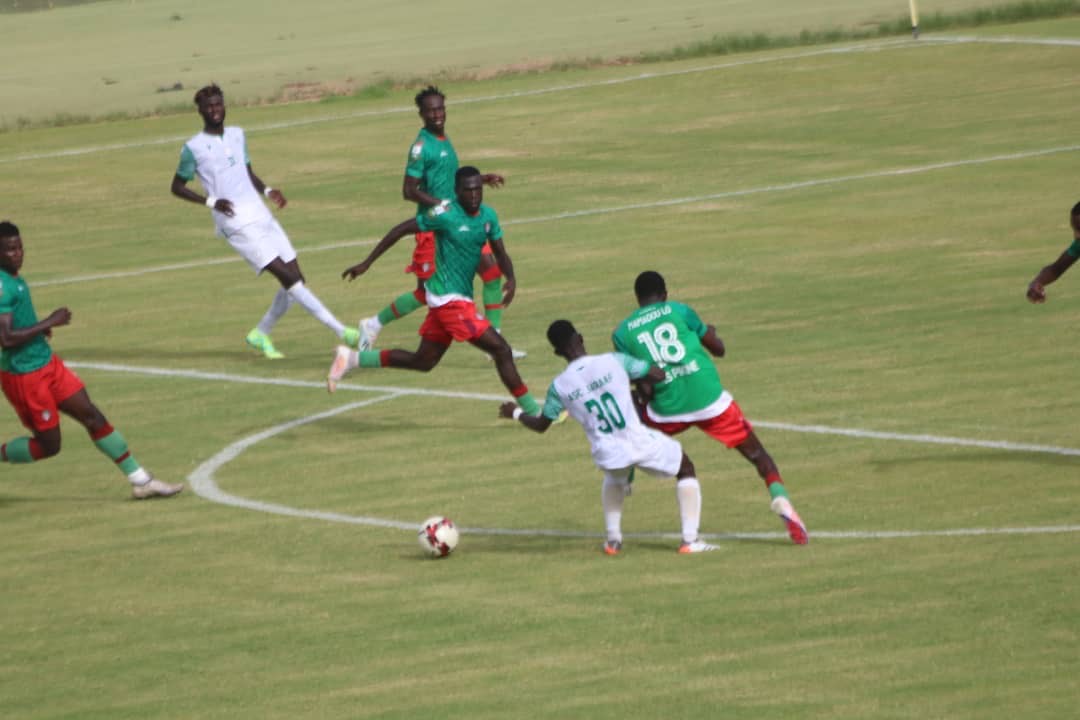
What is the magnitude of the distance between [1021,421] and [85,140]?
1158 inches

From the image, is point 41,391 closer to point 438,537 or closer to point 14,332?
point 14,332

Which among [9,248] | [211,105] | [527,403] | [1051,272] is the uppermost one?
[9,248]

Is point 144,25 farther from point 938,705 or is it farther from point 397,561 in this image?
point 938,705

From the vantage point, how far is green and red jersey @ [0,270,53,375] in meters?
15.7

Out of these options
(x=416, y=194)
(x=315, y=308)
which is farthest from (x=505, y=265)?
(x=315, y=308)

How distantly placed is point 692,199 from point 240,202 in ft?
36.1

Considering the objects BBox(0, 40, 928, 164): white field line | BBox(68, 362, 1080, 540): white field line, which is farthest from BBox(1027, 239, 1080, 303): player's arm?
BBox(0, 40, 928, 164): white field line

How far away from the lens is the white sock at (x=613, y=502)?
1383 centimetres

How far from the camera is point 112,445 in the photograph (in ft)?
53.7

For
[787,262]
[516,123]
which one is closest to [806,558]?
[787,262]

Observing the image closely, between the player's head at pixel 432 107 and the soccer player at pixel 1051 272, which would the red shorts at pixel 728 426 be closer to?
the soccer player at pixel 1051 272

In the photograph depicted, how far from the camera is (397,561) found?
1447 cm

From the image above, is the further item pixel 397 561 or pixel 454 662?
pixel 397 561

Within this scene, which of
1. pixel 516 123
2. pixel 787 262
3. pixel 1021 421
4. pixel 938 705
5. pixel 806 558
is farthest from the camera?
pixel 516 123
